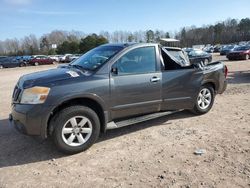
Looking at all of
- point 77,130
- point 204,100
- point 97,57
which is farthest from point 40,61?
point 77,130

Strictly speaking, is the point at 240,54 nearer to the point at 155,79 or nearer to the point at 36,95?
the point at 155,79

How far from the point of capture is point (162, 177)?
423cm

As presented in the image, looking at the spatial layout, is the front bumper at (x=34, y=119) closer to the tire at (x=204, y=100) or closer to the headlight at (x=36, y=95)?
the headlight at (x=36, y=95)

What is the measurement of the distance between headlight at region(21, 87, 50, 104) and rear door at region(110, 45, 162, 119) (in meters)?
1.19

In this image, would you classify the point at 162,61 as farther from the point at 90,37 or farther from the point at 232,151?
the point at 90,37

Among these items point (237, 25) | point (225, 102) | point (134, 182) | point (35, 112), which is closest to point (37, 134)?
point (35, 112)

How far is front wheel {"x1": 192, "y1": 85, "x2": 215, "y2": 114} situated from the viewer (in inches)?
284

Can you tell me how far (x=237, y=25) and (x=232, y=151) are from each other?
135 m

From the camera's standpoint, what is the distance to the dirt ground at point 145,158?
13.7 ft

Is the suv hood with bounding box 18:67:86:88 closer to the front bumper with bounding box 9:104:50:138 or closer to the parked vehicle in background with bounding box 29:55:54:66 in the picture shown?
the front bumper with bounding box 9:104:50:138

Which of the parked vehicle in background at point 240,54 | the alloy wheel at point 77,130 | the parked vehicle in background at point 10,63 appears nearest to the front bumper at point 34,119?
the alloy wheel at point 77,130

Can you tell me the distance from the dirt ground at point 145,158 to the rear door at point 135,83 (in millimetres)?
559

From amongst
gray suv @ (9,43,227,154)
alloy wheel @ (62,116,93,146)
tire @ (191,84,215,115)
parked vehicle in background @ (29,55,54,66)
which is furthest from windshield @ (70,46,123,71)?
parked vehicle in background @ (29,55,54,66)

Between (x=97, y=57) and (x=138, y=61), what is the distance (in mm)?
802
